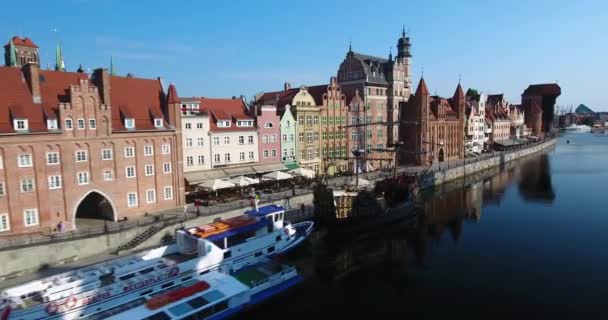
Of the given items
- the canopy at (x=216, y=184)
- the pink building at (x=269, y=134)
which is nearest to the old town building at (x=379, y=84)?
the pink building at (x=269, y=134)

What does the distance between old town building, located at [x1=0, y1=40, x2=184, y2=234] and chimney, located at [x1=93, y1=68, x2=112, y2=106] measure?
0.28ft

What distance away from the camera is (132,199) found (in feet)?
123

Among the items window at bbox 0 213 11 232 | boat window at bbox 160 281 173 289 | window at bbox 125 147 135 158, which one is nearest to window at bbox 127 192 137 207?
window at bbox 125 147 135 158

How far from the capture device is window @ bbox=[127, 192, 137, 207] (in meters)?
37.0

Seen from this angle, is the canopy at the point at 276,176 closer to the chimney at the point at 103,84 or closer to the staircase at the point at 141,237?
the staircase at the point at 141,237

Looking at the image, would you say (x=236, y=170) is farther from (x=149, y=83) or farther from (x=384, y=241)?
(x=384, y=241)

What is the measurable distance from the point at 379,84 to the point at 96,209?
50188mm

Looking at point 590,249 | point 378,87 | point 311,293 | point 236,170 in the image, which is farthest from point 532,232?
point 378,87

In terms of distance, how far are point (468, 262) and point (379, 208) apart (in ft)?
37.5

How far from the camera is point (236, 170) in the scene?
159 ft

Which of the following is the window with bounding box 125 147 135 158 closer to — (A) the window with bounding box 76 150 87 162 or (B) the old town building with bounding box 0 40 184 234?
(B) the old town building with bounding box 0 40 184 234

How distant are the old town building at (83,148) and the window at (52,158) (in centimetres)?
→ 7

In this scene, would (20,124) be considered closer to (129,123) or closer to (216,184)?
(129,123)

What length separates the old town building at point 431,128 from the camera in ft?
252
